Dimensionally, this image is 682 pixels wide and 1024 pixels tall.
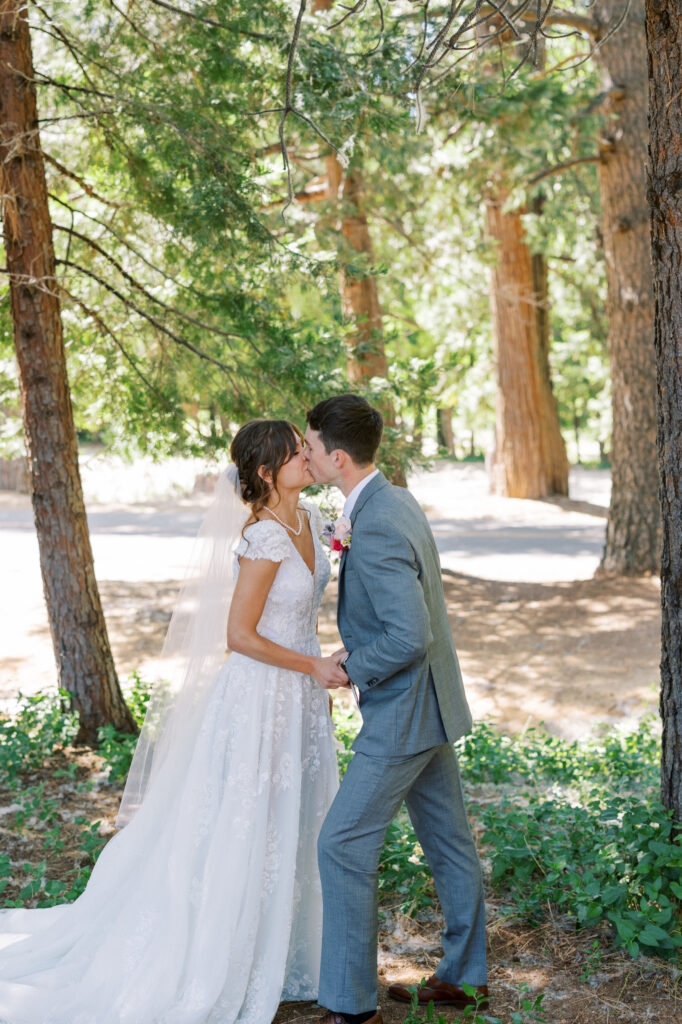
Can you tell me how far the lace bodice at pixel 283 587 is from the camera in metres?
3.48

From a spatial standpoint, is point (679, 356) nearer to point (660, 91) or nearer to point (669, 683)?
point (660, 91)

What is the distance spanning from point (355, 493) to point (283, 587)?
1.86ft

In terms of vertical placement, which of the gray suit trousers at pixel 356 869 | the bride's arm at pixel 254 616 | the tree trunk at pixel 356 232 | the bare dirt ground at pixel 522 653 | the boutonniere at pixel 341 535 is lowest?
the bare dirt ground at pixel 522 653

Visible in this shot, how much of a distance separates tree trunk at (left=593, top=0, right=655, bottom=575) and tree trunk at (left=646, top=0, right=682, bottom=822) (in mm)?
7792

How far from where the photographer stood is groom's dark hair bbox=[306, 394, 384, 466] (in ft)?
10.3

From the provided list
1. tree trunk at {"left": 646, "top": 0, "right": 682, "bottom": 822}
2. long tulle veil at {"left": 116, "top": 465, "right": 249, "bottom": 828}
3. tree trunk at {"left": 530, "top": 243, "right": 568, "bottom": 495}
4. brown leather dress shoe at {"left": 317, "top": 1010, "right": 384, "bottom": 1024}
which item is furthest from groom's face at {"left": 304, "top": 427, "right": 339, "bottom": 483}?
tree trunk at {"left": 530, "top": 243, "right": 568, "bottom": 495}

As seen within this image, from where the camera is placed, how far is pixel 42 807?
5.32m

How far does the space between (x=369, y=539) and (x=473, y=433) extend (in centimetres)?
4079

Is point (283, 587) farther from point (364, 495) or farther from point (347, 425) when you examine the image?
point (347, 425)

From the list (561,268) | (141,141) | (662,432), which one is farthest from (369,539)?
(561,268)

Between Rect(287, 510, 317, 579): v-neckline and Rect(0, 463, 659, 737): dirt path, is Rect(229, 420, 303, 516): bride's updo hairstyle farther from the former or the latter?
Rect(0, 463, 659, 737): dirt path

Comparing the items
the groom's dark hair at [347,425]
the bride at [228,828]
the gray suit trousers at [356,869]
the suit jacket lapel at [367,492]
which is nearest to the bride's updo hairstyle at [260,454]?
the bride at [228,828]

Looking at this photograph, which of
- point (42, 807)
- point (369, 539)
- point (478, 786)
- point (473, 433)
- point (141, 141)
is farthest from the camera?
point (473, 433)

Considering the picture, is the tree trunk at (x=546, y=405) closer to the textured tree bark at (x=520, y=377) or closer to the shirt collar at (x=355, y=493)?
the textured tree bark at (x=520, y=377)
